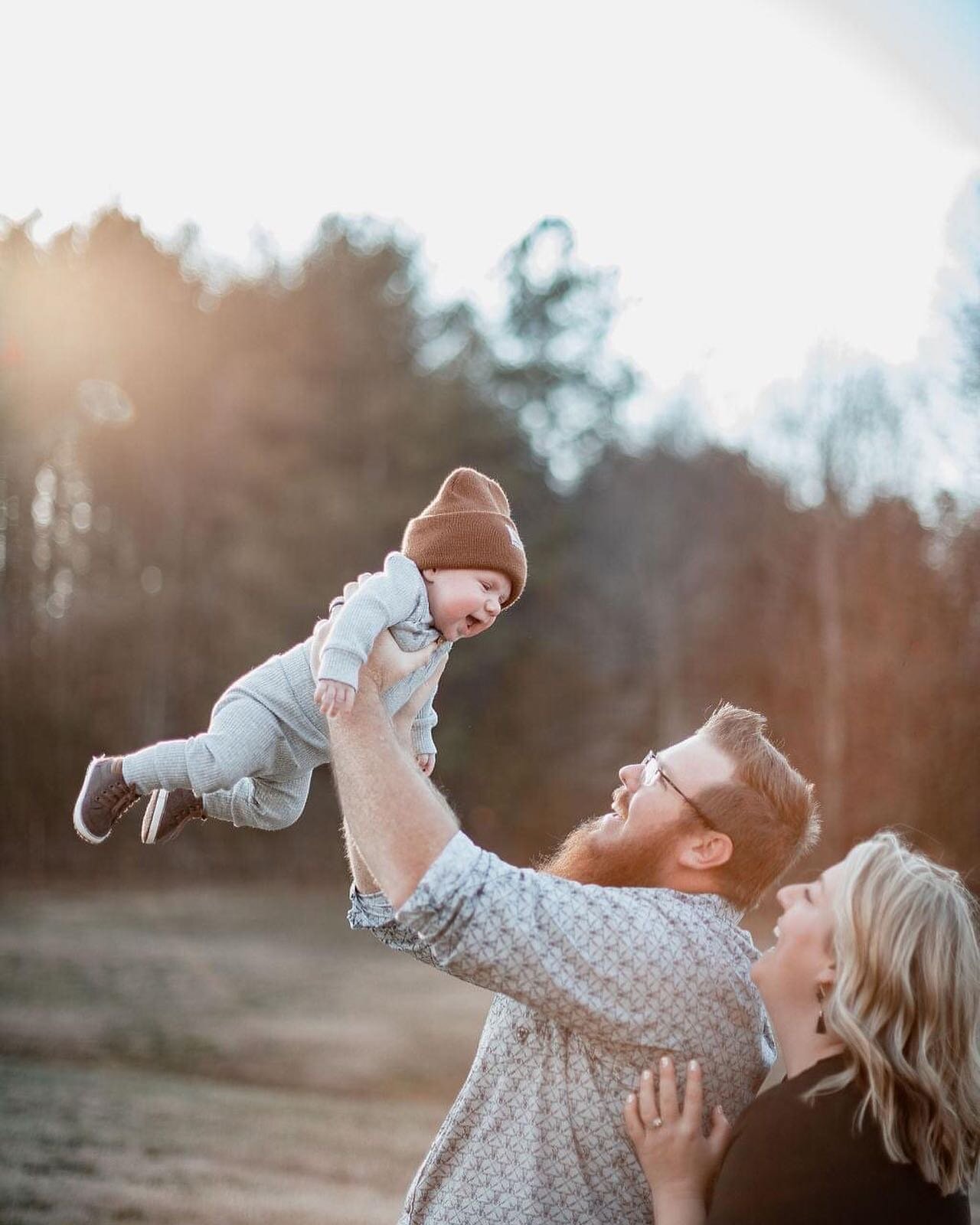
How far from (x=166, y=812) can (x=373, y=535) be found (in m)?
18.8

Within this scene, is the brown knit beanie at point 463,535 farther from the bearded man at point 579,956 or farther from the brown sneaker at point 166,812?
the brown sneaker at point 166,812

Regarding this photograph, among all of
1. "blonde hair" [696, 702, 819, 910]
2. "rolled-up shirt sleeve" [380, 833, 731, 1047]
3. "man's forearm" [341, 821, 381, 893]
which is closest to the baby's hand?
"man's forearm" [341, 821, 381, 893]

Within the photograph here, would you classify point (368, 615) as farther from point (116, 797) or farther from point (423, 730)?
point (116, 797)

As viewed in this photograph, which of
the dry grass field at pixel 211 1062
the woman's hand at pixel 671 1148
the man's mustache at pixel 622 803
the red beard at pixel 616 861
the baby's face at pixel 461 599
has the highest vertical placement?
the baby's face at pixel 461 599

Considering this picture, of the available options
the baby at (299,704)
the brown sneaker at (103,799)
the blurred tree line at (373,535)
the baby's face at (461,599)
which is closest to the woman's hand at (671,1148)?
the baby at (299,704)

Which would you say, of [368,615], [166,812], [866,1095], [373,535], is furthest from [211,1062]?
[373,535]

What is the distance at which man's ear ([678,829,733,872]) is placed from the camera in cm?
208

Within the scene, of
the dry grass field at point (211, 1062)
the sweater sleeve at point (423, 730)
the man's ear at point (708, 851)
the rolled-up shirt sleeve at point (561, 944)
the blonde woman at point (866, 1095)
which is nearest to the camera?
the blonde woman at point (866, 1095)

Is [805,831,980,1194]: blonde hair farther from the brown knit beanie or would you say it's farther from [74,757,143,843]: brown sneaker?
[74,757,143,843]: brown sneaker

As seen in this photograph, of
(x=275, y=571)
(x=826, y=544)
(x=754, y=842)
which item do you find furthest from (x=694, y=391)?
(x=754, y=842)

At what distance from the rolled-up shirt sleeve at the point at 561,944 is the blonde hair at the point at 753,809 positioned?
0.68 ft

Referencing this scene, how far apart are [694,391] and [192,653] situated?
10.1 m

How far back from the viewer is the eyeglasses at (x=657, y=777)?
2.09m

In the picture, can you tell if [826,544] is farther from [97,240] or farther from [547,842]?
[97,240]
